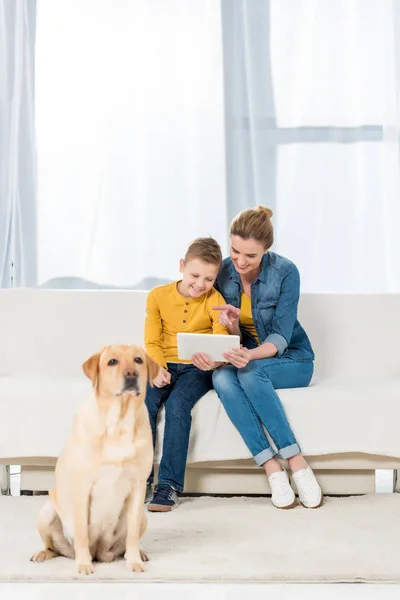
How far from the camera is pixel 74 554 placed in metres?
2.02

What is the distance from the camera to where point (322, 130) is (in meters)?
3.91

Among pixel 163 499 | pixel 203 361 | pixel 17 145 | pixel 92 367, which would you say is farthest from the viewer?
pixel 17 145

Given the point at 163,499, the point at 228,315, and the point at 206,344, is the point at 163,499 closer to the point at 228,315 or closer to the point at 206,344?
the point at 206,344

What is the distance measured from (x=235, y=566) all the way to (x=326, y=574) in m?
0.21

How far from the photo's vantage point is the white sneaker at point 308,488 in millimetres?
2539

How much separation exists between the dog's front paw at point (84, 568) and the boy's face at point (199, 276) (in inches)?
39.9

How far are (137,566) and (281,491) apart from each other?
2.33 ft

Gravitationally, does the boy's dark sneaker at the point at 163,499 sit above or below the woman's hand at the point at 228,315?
below

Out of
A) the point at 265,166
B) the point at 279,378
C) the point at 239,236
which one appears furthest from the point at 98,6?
the point at 279,378

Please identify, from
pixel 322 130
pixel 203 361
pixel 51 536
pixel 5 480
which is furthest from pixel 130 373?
pixel 322 130

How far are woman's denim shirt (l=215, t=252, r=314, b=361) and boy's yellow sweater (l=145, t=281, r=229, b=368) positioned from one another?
8 centimetres

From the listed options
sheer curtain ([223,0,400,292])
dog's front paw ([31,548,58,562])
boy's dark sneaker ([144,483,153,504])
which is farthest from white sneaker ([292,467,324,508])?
sheer curtain ([223,0,400,292])

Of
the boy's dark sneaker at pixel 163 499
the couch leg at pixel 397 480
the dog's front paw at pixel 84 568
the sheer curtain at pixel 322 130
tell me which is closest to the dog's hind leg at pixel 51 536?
the dog's front paw at pixel 84 568
